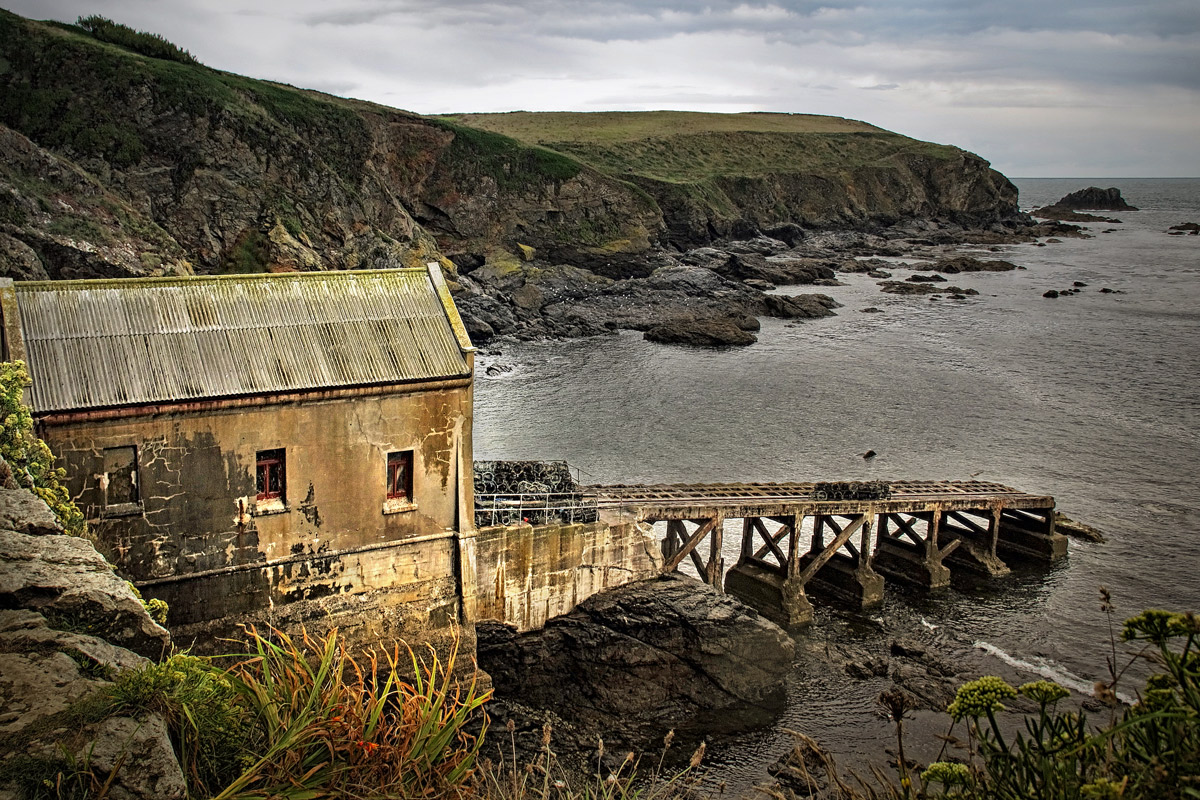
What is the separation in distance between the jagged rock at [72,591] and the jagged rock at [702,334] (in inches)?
2355

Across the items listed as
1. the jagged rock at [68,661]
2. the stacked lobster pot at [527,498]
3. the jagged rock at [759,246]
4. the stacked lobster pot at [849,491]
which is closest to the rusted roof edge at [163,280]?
the stacked lobster pot at [527,498]

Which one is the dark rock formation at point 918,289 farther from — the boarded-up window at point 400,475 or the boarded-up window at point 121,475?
the boarded-up window at point 121,475

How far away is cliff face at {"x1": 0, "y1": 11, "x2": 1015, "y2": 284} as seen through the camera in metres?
54.3

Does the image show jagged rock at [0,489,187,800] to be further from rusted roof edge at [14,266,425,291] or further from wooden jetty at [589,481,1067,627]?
wooden jetty at [589,481,1067,627]

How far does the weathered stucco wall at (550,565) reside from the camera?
77.0 ft

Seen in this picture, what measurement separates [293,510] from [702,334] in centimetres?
5229

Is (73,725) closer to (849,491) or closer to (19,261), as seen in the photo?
(849,491)

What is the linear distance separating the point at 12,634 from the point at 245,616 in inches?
456

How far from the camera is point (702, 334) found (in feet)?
233

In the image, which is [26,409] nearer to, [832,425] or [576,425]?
[576,425]

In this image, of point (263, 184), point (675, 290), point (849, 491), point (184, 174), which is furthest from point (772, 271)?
point (849, 491)

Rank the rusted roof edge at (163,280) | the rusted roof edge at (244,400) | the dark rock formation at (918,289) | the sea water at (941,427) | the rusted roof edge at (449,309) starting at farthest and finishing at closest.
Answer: the dark rock formation at (918,289), the sea water at (941,427), the rusted roof edge at (449,309), the rusted roof edge at (163,280), the rusted roof edge at (244,400)

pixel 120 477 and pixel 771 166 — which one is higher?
pixel 771 166

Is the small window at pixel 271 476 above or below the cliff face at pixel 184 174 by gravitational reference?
below
